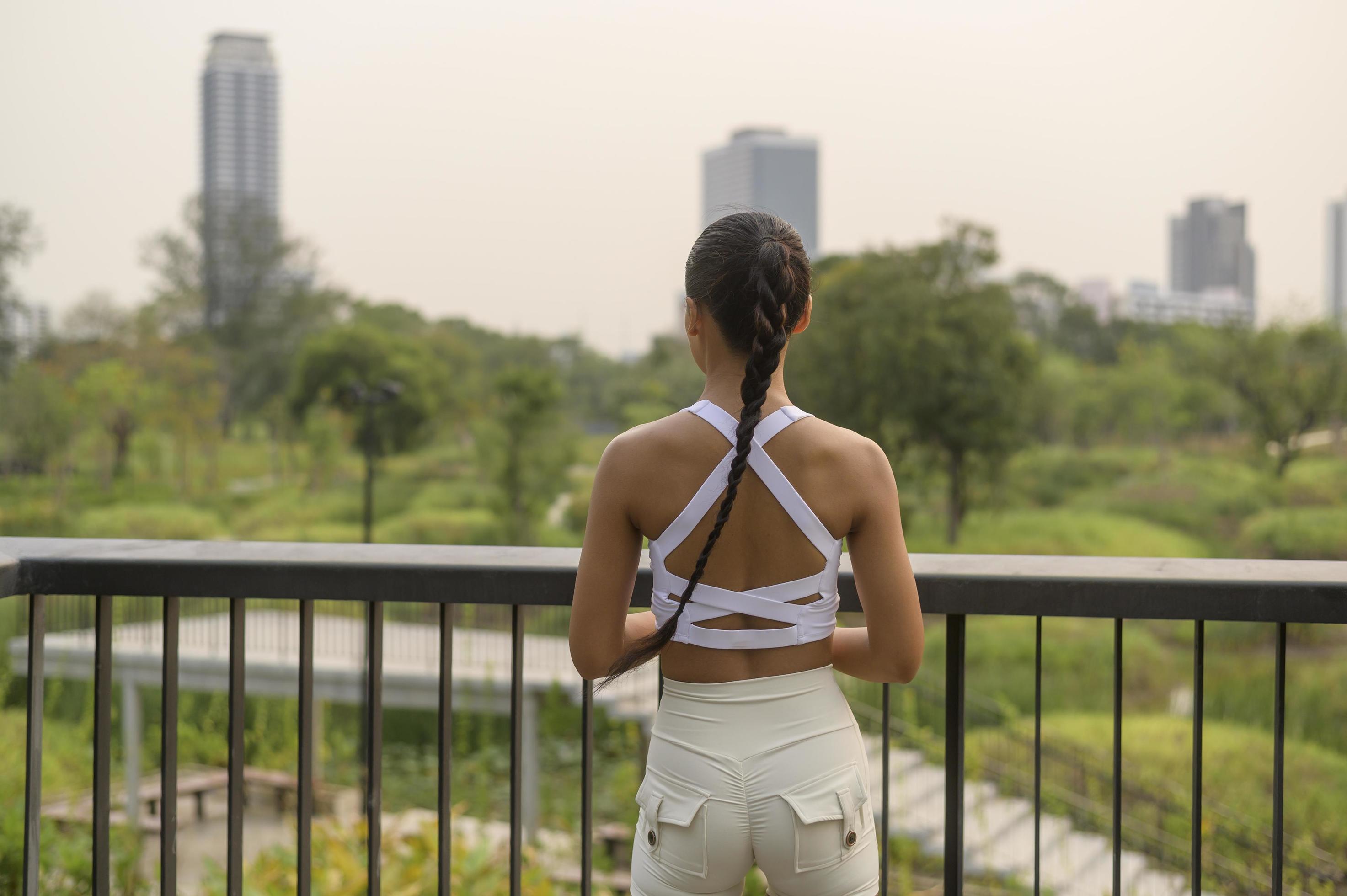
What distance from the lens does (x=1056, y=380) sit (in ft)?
125

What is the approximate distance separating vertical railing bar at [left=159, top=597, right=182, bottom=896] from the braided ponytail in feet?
3.07

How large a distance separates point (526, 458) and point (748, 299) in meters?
29.6

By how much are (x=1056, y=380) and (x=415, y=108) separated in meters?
31.4

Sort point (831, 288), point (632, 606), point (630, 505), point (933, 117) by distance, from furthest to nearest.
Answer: point (933, 117)
point (831, 288)
point (632, 606)
point (630, 505)

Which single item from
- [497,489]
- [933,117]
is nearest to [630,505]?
[497,489]

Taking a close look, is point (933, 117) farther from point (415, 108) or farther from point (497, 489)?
point (497, 489)

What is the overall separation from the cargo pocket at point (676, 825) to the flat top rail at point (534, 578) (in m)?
0.33

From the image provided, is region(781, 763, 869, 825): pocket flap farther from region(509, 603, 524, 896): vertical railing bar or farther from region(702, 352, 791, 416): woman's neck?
region(509, 603, 524, 896): vertical railing bar

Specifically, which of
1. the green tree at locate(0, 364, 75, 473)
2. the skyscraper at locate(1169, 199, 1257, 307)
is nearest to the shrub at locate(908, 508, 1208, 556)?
the skyscraper at locate(1169, 199, 1257, 307)

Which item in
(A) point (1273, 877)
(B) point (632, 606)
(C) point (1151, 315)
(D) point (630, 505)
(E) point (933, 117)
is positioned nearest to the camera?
(D) point (630, 505)

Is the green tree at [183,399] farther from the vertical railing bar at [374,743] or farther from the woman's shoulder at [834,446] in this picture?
the woman's shoulder at [834,446]

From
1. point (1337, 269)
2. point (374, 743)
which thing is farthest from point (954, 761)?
point (1337, 269)

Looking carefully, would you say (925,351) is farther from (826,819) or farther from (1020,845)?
(826,819)

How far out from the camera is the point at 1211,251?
42906 millimetres
